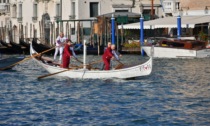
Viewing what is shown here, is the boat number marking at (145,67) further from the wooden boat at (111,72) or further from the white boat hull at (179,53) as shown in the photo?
the white boat hull at (179,53)

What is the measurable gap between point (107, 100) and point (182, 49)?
21990 millimetres

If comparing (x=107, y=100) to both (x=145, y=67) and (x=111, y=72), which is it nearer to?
(x=145, y=67)

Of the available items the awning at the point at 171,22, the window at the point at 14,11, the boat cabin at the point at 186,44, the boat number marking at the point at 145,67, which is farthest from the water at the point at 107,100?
the window at the point at 14,11

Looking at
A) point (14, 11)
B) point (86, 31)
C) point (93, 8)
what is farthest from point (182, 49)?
point (14, 11)

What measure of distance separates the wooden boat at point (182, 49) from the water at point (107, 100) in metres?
10.6

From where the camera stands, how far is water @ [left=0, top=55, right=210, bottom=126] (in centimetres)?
2233

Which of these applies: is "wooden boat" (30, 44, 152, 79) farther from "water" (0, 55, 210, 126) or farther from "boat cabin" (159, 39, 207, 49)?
"boat cabin" (159, 39, 207, 49)

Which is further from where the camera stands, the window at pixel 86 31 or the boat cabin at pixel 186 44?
the window at pixel 86 31

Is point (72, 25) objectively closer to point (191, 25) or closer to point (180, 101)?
point (191, 25)

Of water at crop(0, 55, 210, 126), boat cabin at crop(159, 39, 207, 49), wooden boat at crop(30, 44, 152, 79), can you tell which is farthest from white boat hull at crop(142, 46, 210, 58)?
wooden boat at crop(30, 44, 152, 79)

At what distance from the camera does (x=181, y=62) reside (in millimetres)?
44281

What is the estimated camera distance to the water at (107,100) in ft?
73.3

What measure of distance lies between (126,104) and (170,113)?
2.37 meters

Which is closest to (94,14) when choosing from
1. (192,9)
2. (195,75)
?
(192,9)
